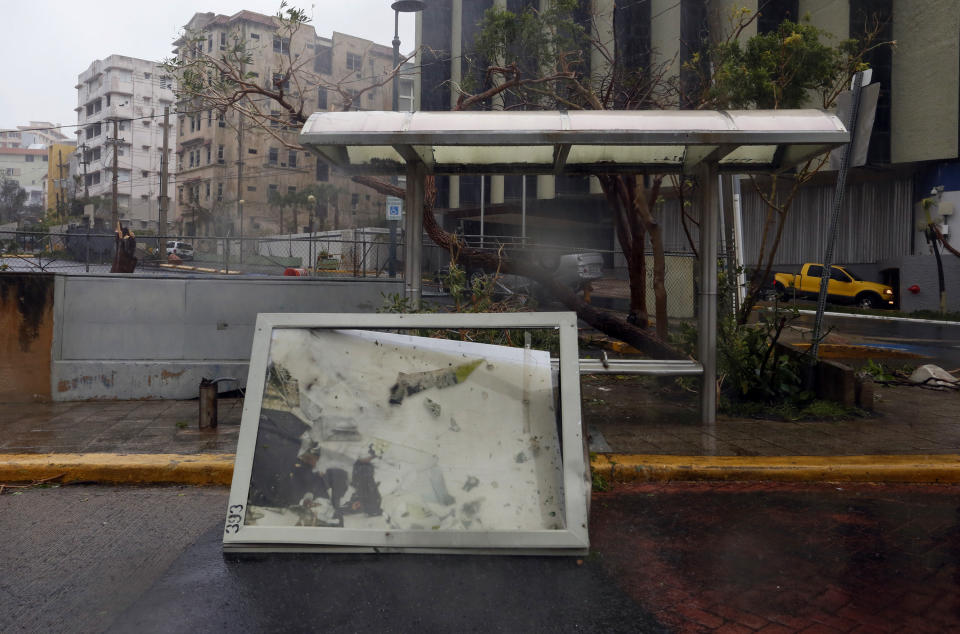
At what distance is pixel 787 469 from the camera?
525cm

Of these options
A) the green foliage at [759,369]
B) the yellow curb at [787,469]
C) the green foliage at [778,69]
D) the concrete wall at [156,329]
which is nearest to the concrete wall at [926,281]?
the green foliage at [778,69]


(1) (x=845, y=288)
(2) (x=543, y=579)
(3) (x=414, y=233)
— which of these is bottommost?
(2) (x=543, y=579)

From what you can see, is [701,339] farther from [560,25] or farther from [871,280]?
[871,280]

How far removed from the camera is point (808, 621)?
3.09m

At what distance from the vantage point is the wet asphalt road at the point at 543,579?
3.11 metres

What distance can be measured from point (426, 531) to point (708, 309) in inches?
157

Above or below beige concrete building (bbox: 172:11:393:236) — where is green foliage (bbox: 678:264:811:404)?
below

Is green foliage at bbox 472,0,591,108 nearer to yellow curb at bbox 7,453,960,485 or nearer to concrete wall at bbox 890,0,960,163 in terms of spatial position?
yellow curb at bbox 7,453,960,485

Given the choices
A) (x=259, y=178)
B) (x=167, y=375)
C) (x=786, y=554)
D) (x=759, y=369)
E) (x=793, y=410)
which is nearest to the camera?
(x=786, y=554)

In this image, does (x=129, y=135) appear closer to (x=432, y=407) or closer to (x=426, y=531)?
(x=432, y=407)

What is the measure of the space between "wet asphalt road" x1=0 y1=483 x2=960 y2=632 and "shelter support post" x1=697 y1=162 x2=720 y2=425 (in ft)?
6.52

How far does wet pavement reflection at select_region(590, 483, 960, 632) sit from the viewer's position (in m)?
3.17


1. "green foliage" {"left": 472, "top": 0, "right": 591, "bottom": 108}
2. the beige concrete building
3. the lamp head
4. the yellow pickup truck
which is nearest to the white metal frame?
"green foliage" {"left": 472, "top": 0, "right": 591, "bottom": 108}

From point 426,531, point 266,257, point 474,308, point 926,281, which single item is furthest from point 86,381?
point 926,281
